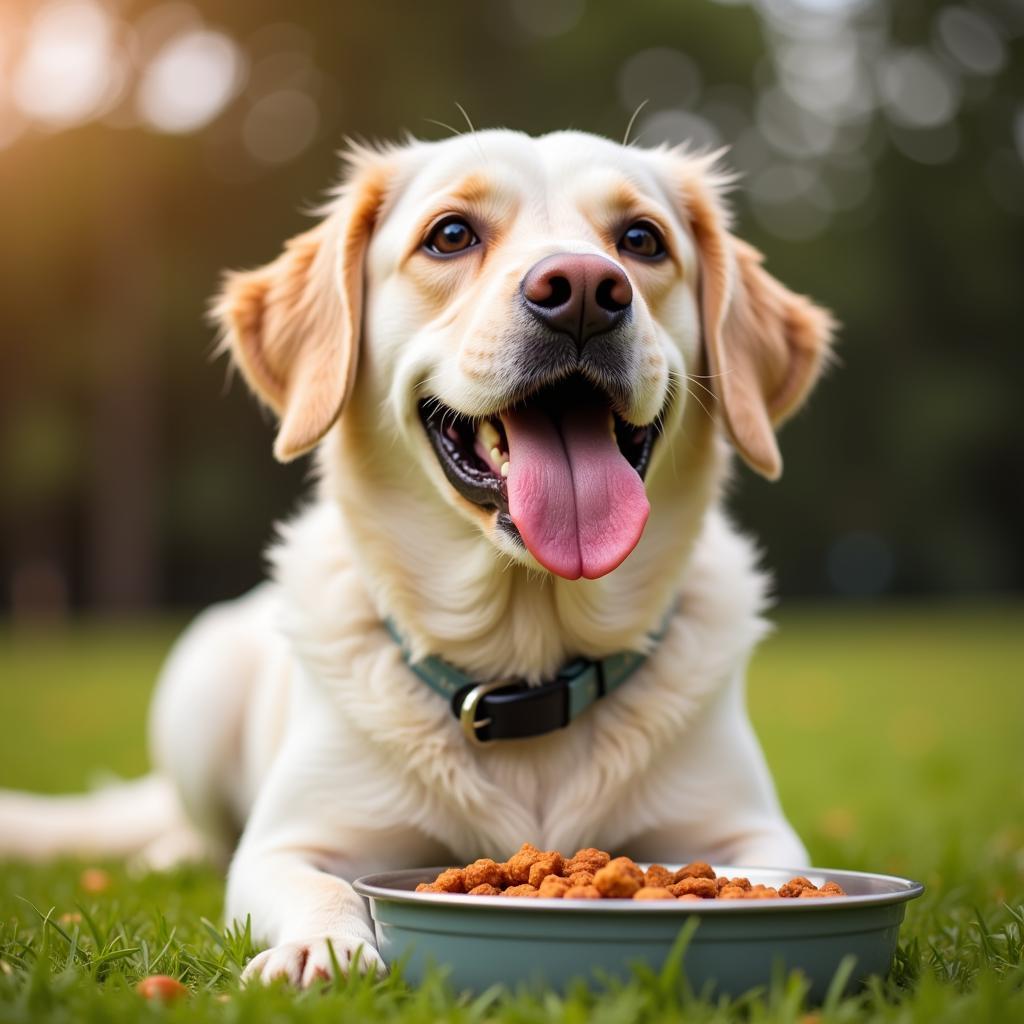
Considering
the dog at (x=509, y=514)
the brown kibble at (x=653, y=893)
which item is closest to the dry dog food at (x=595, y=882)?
the brown kibble at (x=653, y=893)

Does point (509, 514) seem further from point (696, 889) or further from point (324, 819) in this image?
point (696, 889)

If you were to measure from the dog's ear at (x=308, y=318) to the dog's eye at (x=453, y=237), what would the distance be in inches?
11.7

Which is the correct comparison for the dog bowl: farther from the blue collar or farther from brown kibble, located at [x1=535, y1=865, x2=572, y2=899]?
the blue collar

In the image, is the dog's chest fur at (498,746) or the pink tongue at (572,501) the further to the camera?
the dog's chest fur at (498,746)

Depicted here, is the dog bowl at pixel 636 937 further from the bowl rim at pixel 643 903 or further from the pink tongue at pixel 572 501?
the pink tongue at pixel 572 501

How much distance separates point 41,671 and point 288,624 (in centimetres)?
943

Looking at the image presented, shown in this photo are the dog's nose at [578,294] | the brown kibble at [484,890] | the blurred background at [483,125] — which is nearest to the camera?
the brown kibble at [484,890]

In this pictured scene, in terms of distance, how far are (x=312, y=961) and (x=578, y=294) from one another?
1.44 meters

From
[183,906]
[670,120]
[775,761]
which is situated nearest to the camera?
[183,906]

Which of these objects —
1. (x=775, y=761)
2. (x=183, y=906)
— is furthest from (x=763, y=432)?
(x=775, y=761)

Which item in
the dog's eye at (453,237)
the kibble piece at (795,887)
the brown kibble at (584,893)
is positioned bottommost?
the kibble piece at (795,887)

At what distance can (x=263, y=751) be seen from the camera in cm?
384

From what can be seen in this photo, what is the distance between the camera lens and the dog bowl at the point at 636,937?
6.56ft

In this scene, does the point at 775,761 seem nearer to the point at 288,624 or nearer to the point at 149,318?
the point at 288,624
